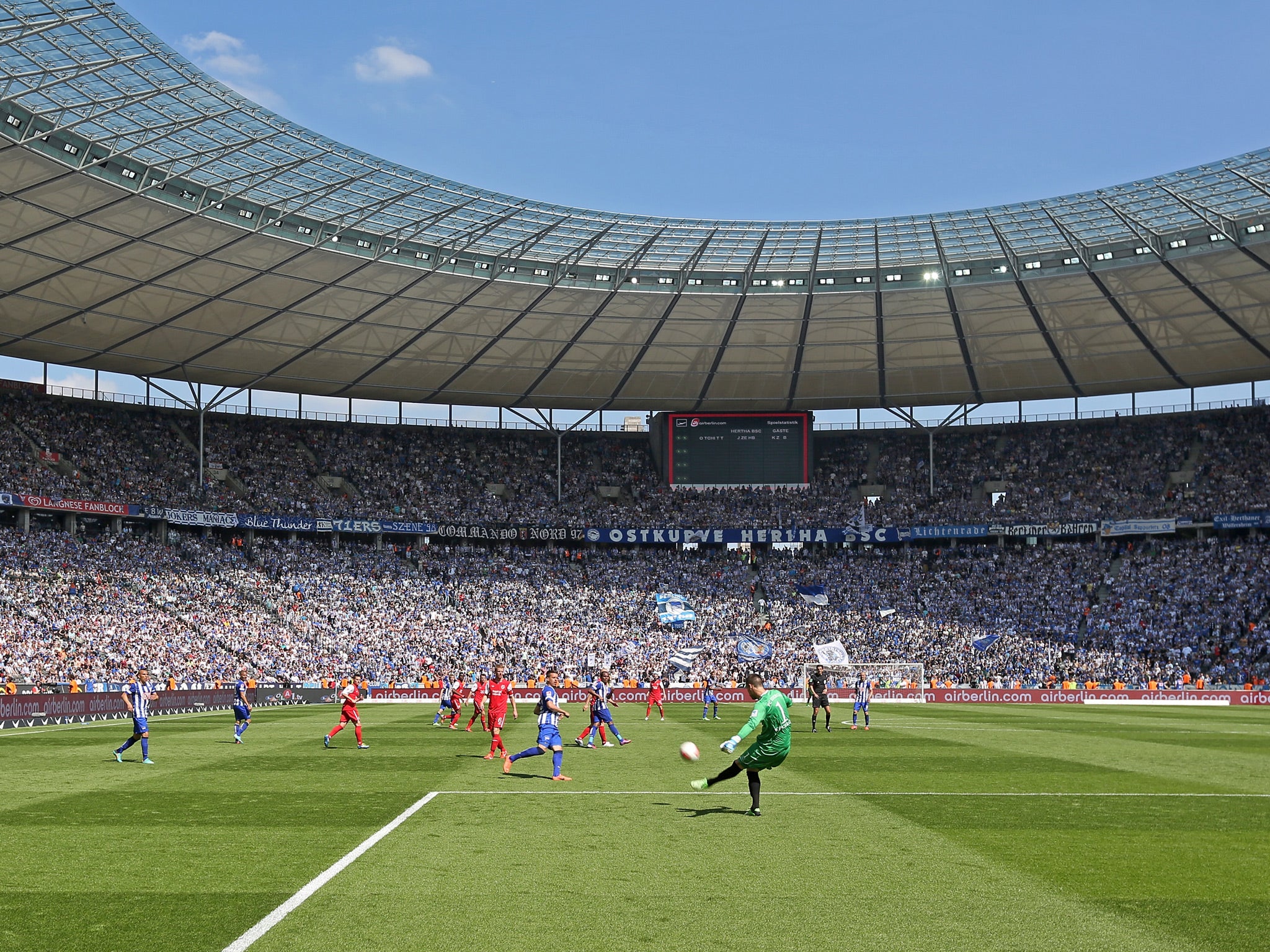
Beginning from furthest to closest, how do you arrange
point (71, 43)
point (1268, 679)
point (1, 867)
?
1. point (1268, 679)
2. point (71, 43)
3. point (1, 867)

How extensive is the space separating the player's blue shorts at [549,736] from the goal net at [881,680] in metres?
37.9

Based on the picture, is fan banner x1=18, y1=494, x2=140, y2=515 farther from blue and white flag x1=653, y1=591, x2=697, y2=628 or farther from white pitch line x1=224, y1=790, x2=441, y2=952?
white pitch line x1=224, y1=790, x2=441, y2=952

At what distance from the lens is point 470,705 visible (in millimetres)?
48438

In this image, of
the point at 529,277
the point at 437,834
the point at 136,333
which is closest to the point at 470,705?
the point at 529,277

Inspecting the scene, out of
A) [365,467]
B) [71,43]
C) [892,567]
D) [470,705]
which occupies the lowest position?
[470,705]

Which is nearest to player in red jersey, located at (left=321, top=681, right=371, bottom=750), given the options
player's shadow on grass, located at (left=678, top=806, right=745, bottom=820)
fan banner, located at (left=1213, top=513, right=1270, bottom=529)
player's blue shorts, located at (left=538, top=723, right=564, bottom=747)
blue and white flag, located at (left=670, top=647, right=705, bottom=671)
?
player's blue shorts, located at (left=538, top=723, right=564, bottom=747)

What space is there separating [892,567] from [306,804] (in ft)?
203

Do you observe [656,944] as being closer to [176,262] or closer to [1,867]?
[1,867]

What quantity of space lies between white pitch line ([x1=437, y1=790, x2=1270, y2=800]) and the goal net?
38.6m

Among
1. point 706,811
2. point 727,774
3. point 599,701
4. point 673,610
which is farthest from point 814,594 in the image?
point 727,774

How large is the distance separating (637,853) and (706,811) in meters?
3.45

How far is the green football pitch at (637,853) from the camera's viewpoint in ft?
29.0

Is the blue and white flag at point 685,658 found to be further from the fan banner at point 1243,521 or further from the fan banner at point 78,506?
the fan banner at point 1243,521

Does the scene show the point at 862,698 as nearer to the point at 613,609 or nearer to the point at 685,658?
the point at 685,658
